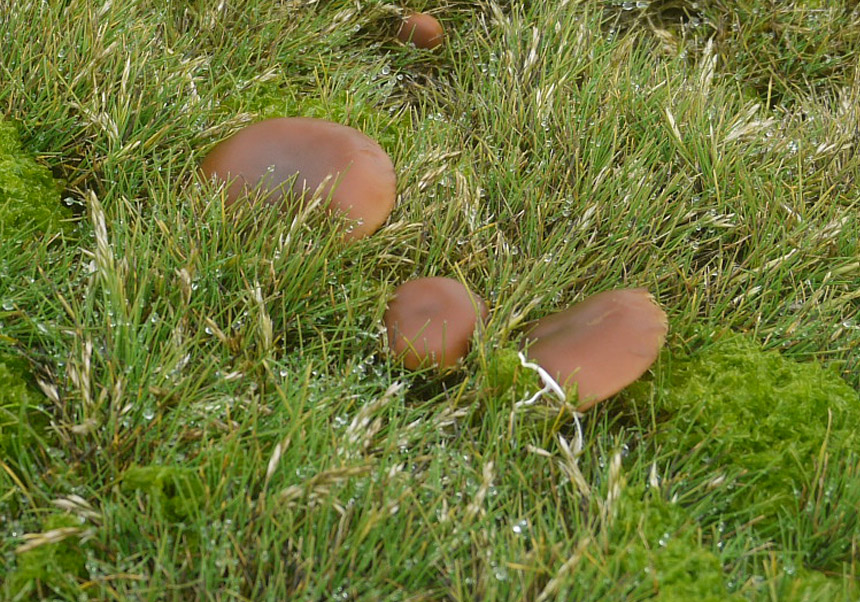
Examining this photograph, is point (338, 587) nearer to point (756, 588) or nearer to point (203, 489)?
point (203, 489)

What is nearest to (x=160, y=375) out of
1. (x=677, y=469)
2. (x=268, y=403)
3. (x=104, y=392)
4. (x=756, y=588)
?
(x=104, y=392)

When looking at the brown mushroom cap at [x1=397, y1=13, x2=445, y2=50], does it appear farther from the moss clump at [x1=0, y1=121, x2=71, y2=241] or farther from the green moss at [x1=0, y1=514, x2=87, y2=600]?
the green moss at [x1=0, y1=514, x2=87, y2=600]

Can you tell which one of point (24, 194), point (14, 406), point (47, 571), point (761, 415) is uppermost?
point (24, 194)

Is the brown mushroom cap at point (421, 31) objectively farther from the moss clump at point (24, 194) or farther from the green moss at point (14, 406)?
the green moss at point (14, 406)

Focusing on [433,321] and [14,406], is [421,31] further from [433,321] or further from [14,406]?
[14,406]

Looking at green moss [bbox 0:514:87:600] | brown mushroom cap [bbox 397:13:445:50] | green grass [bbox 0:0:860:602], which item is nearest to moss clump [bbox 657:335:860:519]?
green grass [bbox 0:0:860:602]

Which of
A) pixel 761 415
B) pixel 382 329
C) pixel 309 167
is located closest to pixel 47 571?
pixel 382 329

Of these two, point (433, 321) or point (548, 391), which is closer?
point (548, 391)
